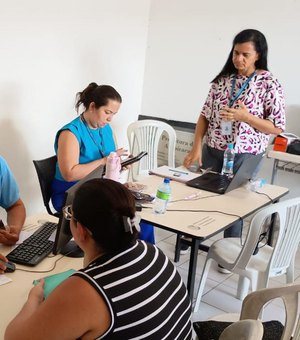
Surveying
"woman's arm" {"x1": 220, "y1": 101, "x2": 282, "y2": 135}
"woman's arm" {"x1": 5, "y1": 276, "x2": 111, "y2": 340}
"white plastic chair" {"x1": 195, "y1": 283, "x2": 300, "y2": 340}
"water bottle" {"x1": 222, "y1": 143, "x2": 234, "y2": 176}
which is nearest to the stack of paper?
"water bottle" {"x1": 222, "y1": 143, "x2": 234, "y2": 176}

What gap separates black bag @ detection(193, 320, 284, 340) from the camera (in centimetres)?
153

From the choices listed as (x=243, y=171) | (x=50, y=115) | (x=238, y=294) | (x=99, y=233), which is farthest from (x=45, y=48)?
(x=99, y=233)

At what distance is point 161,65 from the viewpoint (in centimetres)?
431

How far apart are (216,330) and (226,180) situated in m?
1.27

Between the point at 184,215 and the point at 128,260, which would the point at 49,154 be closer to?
the point at 184,215

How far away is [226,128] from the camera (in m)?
2.83

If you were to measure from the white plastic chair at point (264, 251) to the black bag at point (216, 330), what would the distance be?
0.52 meters

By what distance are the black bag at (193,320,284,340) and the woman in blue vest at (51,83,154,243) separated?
936mm

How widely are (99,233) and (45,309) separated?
0.22m

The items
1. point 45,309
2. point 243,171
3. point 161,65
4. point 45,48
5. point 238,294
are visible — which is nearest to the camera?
point 45,309

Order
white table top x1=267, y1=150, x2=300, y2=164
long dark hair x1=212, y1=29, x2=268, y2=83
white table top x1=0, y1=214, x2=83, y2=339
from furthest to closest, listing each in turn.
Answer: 1. white table top x1=267, y1=150, x2=300, y2=164
2. long dark hair x1=212, y1=29, x2=268, y2=83
3. white table top x1=0, y1=214, x2=83, y2=339

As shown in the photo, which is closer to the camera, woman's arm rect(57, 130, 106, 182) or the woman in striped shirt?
the woman in striped shirt

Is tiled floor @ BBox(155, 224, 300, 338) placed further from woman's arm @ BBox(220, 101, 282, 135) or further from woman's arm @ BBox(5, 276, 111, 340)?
woman's arm @ BBox(5, 276, 111, 340)

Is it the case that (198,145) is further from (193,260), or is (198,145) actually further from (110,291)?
(110,291)
